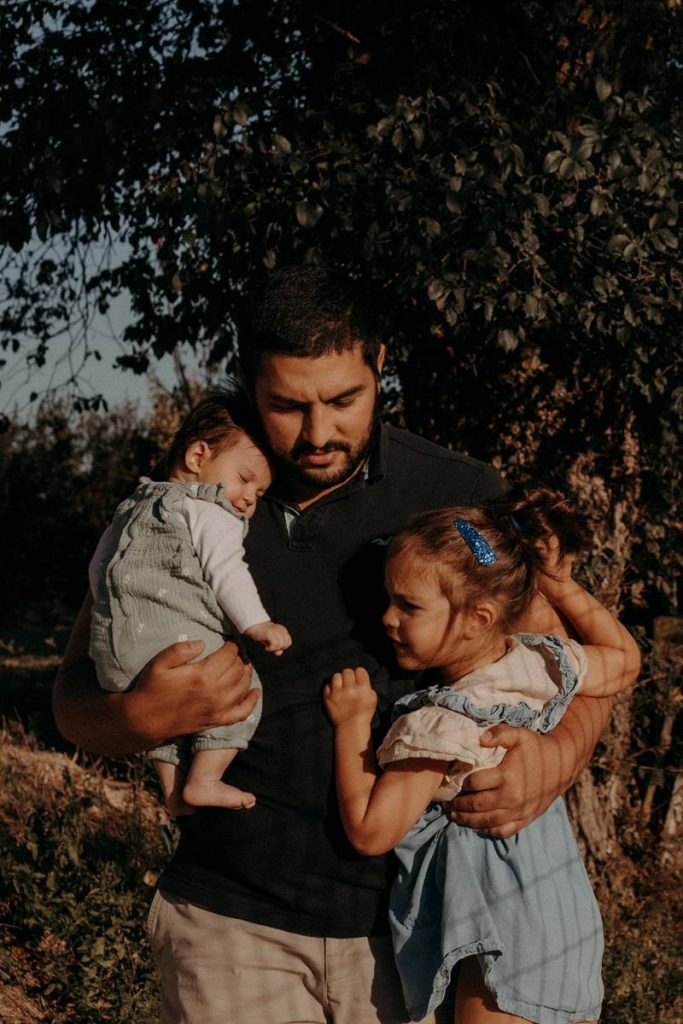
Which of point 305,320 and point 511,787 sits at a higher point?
point 305,320

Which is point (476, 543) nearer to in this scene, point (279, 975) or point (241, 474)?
point (241, 474)

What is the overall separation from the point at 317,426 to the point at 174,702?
0.62 metres

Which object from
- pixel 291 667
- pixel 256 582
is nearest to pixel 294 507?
pixel 256 582

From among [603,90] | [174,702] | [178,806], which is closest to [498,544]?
[174,702]

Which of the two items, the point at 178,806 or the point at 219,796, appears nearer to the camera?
the point at 219,796

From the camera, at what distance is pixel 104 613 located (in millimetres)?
2404

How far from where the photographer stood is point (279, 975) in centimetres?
216

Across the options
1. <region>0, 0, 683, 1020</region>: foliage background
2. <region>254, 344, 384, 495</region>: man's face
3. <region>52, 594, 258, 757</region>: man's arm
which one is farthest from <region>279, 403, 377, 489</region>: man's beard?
<region>0, 0, 683, 1020</region>: foliage background

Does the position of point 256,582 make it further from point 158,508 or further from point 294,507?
point 158,508

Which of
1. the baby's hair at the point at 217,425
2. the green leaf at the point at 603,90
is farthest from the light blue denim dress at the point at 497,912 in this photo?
the green leaf at the point at 603,90

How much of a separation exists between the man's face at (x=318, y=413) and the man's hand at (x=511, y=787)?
2.08 feet

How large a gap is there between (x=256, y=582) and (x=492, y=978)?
900mm

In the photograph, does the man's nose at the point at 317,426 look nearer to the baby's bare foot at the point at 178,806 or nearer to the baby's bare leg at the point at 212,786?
the baby's bare leg at the point at 212,786

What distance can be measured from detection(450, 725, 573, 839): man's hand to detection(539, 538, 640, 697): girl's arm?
24 cm
